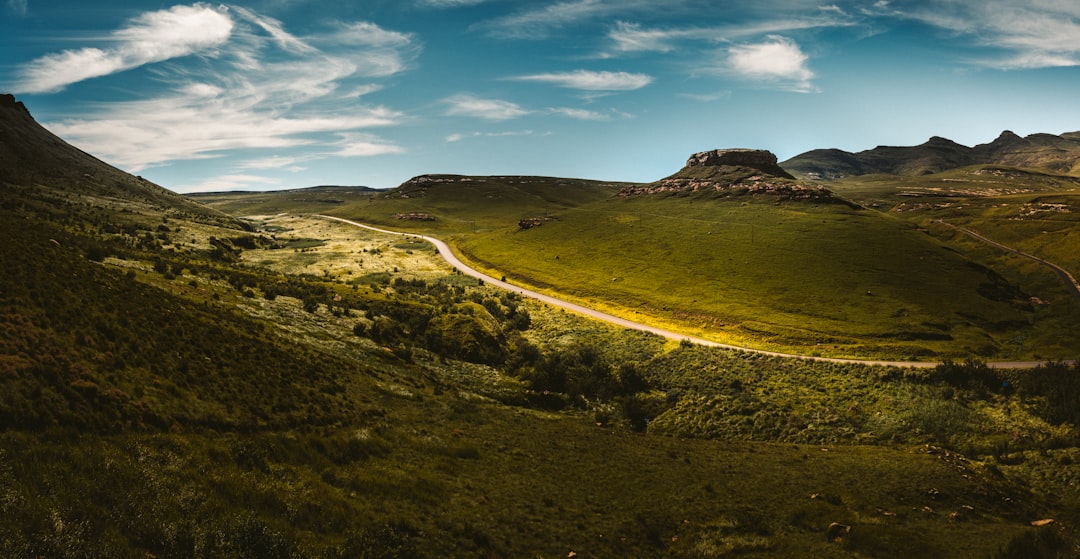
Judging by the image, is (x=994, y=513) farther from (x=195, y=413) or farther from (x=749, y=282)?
(x=749, y=282)

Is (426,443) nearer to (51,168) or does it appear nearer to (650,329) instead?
(650,329)

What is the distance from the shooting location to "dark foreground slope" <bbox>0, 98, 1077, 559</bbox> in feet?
50.3

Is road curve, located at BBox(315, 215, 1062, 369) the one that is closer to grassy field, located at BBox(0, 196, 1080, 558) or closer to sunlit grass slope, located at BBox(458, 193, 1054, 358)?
sunlit grass slope, located at BBox(458, 193, 1054, 358)

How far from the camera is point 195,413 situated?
829 inches

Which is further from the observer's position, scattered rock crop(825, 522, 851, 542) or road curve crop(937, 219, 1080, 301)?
road curve crop(937, 219, 1080, 301)

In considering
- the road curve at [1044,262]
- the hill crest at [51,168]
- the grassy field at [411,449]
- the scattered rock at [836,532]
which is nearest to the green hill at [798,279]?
the road curve at [1044,262]

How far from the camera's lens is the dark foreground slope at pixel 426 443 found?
15.3 meters

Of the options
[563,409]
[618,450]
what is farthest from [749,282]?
[618,450]

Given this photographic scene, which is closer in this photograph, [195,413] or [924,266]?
[195,413]

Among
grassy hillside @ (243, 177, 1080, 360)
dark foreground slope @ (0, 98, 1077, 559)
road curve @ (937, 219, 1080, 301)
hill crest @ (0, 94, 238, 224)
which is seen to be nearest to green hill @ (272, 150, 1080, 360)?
grassy hillside @ (243, 177, 1080, 360)

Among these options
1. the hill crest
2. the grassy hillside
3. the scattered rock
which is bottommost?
the scattered rock

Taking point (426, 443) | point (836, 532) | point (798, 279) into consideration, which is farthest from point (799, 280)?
point (426, 443)

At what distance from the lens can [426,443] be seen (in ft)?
94.5

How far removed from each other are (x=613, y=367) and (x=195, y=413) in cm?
4698
